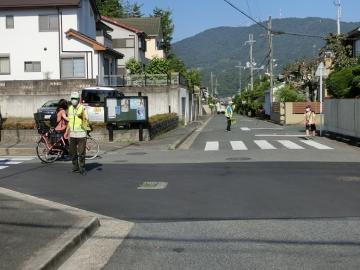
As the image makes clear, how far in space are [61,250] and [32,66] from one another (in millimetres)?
35813

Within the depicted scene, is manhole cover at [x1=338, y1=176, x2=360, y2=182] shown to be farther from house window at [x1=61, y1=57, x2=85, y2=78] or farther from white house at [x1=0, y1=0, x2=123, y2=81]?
house window at [x1=61, y1=57, x2=85, y2=78]

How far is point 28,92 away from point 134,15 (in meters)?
62.7

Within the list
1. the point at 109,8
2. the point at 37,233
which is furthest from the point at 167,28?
the point at 37,233

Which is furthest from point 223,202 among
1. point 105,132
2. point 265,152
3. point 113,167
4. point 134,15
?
point 134,15

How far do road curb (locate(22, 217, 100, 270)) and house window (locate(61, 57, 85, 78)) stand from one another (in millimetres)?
33213

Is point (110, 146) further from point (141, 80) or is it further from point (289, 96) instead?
point (289, 96)

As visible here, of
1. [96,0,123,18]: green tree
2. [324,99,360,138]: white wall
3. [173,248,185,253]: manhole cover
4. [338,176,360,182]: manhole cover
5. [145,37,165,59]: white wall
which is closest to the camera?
[173,248,185,253]: manhole cover

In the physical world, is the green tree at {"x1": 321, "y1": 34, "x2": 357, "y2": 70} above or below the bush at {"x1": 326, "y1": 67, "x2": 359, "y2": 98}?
above

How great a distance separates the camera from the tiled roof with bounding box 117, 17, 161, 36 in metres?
72.2

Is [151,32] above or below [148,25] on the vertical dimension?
below

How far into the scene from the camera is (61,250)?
6.13m

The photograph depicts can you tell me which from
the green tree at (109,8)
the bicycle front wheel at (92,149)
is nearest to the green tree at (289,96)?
the bicycle front wheel at (92,149)

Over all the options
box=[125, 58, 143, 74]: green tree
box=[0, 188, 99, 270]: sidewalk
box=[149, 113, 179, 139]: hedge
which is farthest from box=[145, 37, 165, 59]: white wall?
box=[0, 188, 99, 270]: sidewalk

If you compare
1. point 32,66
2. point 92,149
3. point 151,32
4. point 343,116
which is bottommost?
point 92,149
